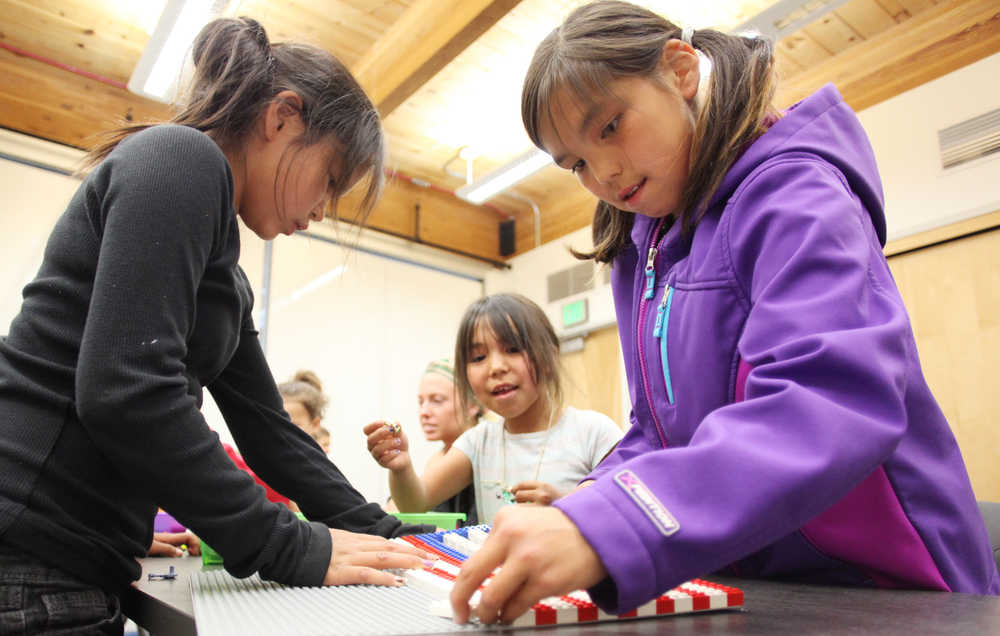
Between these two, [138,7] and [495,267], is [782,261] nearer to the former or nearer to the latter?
[138,7]

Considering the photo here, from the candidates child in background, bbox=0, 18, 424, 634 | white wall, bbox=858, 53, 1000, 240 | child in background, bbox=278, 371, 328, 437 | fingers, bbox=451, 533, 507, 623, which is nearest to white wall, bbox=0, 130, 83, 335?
child in background, bbox=278, 371, 328, 437

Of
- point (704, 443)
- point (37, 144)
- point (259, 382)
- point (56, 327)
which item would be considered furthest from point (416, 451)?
point (704, 443)

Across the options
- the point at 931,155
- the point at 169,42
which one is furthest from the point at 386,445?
the point at 931,155

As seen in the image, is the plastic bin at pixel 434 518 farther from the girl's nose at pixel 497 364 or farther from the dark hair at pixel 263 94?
the girl's nose at pixel 497 364

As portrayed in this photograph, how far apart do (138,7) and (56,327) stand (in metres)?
3.32

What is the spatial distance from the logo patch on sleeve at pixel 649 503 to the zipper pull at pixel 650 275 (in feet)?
1.35

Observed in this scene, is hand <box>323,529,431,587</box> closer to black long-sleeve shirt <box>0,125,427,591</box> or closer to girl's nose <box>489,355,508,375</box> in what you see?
black long-sleeve shirt <box>0,125,427,591</box>

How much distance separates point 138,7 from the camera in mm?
3402

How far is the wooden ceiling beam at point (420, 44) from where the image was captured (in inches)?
122

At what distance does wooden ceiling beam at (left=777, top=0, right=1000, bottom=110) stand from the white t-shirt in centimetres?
220

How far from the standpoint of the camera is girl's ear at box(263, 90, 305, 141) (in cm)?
94

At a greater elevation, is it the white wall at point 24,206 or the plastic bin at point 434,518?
the white wall at point 24,206

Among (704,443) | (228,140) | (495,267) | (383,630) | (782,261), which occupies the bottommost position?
(383,630)

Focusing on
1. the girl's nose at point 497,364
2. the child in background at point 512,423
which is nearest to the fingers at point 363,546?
the child in background at point 512,423
